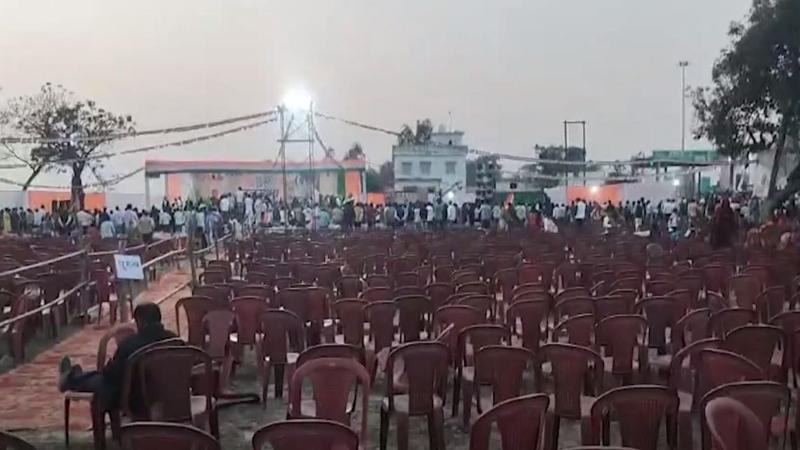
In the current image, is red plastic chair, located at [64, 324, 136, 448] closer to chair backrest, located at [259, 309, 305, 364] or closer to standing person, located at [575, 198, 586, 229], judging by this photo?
chair backrest, located at [259, 309, 305, 364]

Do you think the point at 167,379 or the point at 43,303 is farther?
the point at 43,303

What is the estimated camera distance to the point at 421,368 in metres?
6.21

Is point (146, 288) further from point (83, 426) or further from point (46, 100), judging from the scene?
point (46, 100)

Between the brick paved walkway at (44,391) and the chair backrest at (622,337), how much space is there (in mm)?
4351

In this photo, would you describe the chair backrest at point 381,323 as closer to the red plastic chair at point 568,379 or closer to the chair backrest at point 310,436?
the red plastic chair at point 568,379

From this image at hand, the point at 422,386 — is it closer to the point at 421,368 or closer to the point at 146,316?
the point at 421,368

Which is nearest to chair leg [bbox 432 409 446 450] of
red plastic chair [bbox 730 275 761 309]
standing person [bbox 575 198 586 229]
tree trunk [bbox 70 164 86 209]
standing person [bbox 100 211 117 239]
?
red plastic chair [bbox 730 275 761 309]

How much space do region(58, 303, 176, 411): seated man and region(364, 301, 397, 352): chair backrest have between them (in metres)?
2.39

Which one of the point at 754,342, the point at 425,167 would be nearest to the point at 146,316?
the point at 754,342

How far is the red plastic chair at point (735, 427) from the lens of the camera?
13.4ft

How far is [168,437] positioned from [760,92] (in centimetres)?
2418

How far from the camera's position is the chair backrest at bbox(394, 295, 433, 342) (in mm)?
9180

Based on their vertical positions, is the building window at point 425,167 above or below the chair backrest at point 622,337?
above

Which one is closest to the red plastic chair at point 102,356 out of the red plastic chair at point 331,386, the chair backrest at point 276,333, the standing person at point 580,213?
the chair backrest at point 276,333
